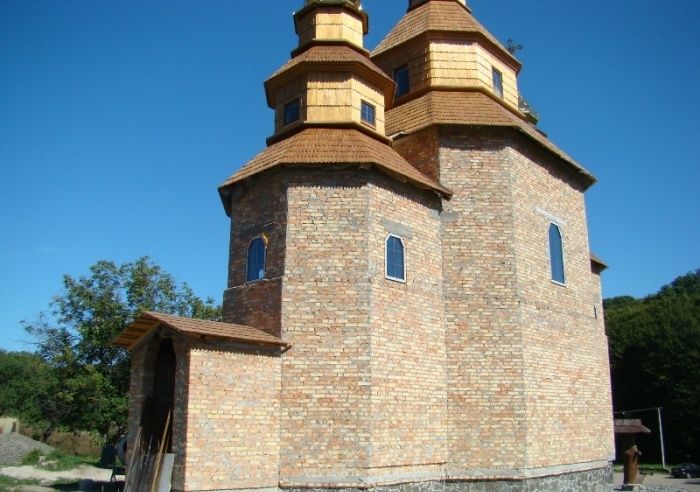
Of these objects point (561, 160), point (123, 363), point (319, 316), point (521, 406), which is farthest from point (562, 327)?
point (123, 363)

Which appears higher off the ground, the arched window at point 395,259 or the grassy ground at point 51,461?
the arched window at point 395,259

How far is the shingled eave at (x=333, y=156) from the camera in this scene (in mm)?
12250

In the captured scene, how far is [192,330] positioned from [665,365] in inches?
1137

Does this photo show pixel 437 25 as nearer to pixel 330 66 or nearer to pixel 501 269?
pixel 330 66

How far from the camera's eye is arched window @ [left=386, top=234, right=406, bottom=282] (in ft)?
39.7

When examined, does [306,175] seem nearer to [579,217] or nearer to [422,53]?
[422,53]

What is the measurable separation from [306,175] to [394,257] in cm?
248

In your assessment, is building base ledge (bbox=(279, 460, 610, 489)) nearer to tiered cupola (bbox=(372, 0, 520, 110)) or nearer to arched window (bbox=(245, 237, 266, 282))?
arched window (bbox=(245, 237, 266, 282))

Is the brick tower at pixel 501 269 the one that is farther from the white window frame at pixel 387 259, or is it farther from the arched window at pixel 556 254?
the white window frame at pixel 387 259

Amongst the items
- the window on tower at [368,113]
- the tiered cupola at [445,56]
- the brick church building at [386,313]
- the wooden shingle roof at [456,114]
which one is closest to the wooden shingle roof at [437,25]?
the tiered cupola at [445,56]

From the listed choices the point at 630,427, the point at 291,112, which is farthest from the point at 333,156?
the point at 630,427

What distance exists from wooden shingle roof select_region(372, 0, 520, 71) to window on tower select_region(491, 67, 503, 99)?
64 cm

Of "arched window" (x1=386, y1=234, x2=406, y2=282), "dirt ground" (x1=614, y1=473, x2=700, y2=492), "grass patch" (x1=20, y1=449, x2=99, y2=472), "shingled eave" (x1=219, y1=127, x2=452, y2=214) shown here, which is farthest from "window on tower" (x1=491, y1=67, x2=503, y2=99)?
"grass patch" (x1=20, y1=449, x2=99, y2=472)

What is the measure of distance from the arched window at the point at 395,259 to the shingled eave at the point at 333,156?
1374 mm
